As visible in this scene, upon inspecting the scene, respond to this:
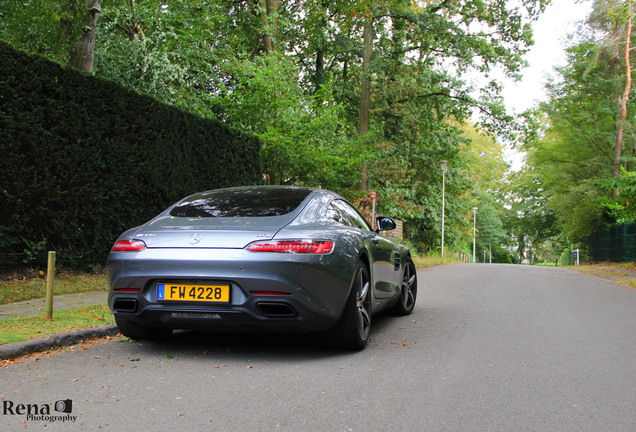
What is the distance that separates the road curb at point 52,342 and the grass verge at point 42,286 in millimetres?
2350

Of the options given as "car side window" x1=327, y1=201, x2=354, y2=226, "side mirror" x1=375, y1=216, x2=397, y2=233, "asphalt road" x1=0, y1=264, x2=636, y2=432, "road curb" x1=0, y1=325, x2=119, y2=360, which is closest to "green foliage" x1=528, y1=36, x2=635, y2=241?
"side mirror" x1=375, y1=216, x2=397, y2=233

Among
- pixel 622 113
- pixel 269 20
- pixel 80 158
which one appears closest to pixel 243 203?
pixel 80 158

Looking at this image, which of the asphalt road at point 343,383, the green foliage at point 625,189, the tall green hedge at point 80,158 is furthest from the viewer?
the green foliage at point 625,189

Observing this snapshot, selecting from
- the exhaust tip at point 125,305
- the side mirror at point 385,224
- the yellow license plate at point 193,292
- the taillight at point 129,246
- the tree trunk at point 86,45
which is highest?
the tree trunk at point 86,45

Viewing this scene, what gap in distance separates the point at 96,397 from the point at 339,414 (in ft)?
4.81

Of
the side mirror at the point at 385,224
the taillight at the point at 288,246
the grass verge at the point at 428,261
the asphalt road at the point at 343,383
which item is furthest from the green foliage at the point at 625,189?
the taillight at the point at 288,246

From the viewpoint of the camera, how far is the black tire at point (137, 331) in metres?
4.96

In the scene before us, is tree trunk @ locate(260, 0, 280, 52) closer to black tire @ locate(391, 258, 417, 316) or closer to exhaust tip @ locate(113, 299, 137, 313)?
black tire @ locate(391, 258, 417, 316)

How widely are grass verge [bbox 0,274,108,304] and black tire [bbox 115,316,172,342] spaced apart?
9.31ft

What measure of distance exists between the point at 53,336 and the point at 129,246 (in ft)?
3.58

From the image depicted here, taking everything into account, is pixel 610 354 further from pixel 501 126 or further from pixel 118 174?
pixel 501 126

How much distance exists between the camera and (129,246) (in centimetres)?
461

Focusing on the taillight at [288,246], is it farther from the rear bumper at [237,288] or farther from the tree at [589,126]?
the tree at [589,126]

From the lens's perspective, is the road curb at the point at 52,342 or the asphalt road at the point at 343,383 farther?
the road curb at the point at 52,342
